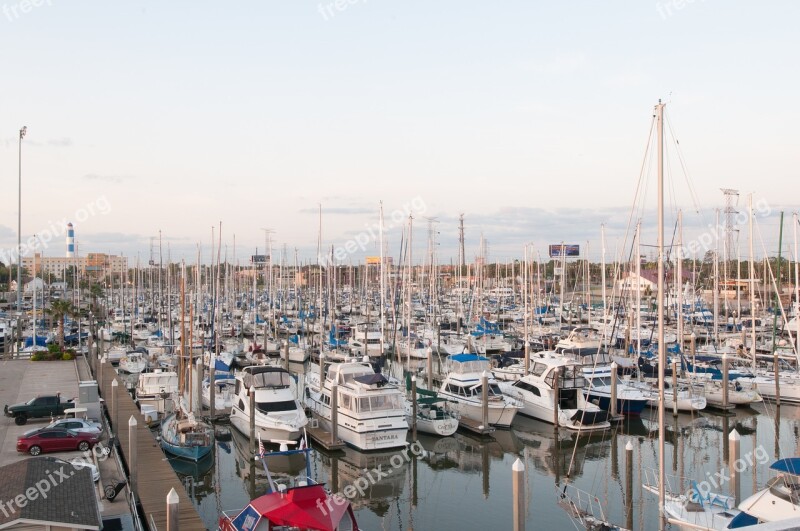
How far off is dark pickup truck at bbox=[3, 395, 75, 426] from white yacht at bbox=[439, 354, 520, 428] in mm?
17178

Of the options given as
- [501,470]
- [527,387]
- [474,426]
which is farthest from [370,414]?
[527,387]

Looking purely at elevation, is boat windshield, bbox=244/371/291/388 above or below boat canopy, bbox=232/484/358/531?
above

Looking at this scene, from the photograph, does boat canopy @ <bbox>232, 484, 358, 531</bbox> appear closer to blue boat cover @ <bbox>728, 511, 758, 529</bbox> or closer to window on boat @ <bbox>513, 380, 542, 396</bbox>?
blue boat cover @ <bbox>728, 511, 758, 529</bbox>

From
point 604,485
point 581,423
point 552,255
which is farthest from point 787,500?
point 552,255

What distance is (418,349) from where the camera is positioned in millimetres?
51125

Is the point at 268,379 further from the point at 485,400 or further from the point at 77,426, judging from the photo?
the point at 485,400

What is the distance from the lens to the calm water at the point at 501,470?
21078 mm

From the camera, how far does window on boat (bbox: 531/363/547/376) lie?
31.9 metres

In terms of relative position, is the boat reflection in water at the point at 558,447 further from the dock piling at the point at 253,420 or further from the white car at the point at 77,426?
the white car at the point at 77,426

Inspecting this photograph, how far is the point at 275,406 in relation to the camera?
2684 centimetres

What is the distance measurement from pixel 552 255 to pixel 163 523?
101216mm

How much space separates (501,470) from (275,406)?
9561mm

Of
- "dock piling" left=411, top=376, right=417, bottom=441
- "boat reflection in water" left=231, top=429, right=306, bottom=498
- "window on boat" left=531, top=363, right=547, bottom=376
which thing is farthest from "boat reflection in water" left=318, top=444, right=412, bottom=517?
"window on boat" left=531, top=363, right=547, bottom=376

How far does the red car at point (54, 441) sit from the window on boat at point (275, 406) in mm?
6157
